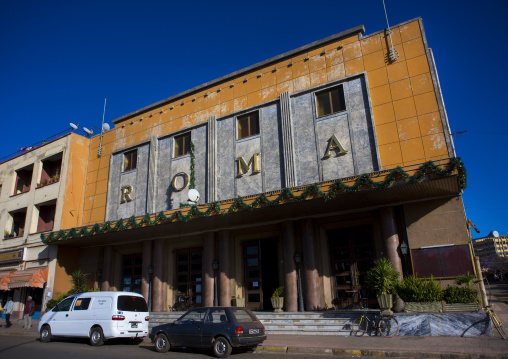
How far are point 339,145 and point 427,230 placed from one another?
4.91 m

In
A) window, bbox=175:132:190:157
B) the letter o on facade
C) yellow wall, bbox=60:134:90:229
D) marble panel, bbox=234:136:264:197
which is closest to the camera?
marble panel, bbox=234:136:264:197

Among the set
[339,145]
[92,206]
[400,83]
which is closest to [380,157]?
[339,145]

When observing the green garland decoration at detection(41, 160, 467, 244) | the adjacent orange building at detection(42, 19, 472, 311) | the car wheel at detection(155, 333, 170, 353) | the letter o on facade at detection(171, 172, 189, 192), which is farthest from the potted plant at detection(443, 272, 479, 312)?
the letter o on facade at detection(171, 172, 189, 192)

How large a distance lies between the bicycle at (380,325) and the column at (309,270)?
3.00 meters

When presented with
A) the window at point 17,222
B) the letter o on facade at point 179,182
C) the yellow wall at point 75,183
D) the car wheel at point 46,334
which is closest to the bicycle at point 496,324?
the letter o on facade at point 179,182

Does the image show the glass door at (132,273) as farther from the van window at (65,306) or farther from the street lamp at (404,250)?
the street lamp at (404,250)

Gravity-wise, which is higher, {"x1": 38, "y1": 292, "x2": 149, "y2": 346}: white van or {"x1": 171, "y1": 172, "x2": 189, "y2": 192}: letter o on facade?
{"x1": 171, "y1": 172, "x2": 189, "y2": 192}: letter o on facade

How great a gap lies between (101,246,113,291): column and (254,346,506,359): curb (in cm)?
1385

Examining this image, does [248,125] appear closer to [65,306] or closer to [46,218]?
[65,306]

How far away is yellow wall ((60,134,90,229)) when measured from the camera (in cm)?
2345

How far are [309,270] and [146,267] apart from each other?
9445mm

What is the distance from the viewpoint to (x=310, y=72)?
57.9 feet

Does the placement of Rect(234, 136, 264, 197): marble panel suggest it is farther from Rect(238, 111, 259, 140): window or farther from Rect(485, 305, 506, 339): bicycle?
Rect(485, 305, 506, 339): bicycle

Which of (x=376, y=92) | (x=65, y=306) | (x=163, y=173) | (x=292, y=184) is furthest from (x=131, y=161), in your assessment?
(x=376, y=92)
